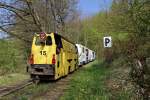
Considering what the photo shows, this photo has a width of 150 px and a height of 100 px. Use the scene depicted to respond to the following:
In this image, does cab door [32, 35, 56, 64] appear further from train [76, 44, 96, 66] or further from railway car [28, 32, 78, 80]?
train [76, 44, 96, 66]

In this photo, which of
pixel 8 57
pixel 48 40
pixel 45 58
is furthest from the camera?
pixel 8 57

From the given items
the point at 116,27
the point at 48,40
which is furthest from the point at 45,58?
the point at 116,27

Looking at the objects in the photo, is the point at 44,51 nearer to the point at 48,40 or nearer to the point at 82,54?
the point at 48,40

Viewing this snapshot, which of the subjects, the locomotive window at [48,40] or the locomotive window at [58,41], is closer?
the locomotive window at [48,40]

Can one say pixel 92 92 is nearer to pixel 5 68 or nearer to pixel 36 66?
pixel 36 66

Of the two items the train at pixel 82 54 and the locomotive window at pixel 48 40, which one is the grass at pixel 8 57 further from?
the train at pixel 82 54

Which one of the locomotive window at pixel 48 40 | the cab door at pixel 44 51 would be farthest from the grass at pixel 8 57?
the locomotive window at pixel 48 40

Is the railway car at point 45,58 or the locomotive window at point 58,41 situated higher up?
the locomotive window at point 58,41

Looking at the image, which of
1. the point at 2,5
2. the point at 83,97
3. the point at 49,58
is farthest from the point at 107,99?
the point at 2,5

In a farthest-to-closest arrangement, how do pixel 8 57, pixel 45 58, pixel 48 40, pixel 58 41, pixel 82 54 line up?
pixel 82 54, pixel 8 57, pixel 58 41, pixel 48 40, pixel 45 58

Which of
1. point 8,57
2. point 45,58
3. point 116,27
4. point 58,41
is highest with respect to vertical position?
point 116,27

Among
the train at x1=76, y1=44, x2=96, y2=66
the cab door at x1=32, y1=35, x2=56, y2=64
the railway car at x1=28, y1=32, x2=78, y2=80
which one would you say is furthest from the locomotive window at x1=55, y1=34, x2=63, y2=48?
the train at x1=76, y1=44, x2=96, y2=66

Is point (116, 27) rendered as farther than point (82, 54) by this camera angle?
No

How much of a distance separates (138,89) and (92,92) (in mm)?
6343
